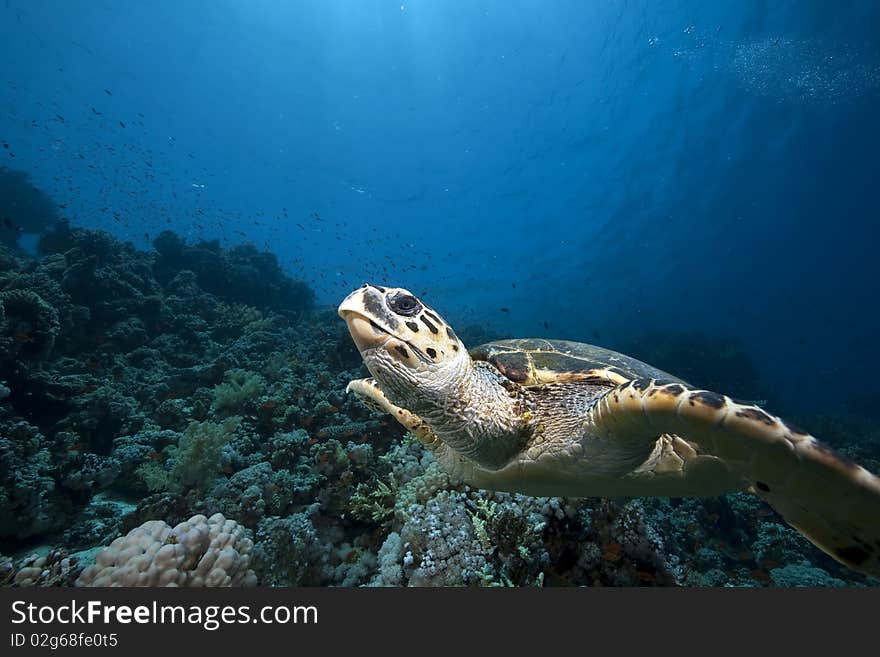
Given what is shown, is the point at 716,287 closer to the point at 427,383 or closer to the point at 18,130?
the point at 427,383

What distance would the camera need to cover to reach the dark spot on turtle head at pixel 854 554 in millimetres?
1393

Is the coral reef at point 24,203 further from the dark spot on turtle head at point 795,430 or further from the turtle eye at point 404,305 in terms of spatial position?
the dark spot on turtle head at point 795,430

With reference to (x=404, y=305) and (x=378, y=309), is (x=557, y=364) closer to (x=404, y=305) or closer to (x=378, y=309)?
(x=404, y=305)

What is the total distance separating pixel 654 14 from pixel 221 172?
5374cm

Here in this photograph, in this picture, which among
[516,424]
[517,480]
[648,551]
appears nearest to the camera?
[516,424]

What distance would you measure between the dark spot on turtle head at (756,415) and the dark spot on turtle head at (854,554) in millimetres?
725

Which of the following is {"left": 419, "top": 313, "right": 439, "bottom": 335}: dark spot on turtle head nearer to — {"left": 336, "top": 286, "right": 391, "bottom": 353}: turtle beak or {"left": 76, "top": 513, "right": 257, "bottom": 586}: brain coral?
{"left": 336, "top": 286, "right": 391, "bottom": 353}: turtle beak

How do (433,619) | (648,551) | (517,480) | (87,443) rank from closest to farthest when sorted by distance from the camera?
(433,619) → (517,480) → (648,551) → (87,443)

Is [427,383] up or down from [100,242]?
down

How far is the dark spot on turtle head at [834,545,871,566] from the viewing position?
54.9 inches

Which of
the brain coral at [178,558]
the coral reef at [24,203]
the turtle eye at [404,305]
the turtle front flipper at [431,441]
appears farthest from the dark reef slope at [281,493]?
the coral reef at [24,203]

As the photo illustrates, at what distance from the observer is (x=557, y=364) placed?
7.76 ft

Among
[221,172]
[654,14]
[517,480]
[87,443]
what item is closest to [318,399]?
[87,443]

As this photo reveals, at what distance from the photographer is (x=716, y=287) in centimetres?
4084
